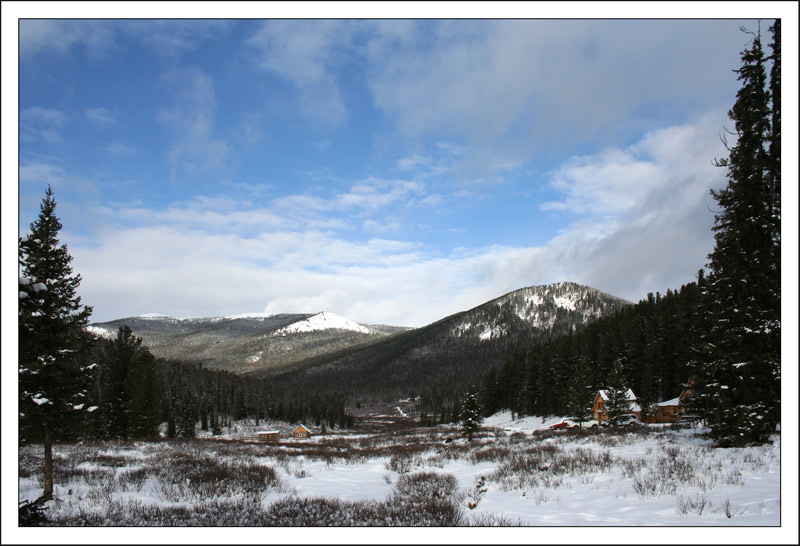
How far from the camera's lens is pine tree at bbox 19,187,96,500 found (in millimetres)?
10297

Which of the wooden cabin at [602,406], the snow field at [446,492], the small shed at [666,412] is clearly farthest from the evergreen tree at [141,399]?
the small shed at [666,412]

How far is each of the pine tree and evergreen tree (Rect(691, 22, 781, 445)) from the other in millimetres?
20144

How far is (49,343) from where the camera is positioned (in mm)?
10734

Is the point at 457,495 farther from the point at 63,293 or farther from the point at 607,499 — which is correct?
the point at 63,293

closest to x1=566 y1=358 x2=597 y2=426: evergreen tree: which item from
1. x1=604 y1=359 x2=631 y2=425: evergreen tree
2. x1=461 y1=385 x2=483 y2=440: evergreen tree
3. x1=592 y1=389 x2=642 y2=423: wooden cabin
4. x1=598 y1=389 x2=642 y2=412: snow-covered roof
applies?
x1=592 y1=389 x2=642 y2=423: wooden cabin

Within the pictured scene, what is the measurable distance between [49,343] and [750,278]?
2117cm

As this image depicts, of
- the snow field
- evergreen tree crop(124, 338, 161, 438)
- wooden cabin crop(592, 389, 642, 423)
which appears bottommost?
wooden cabin crop(592, 389, 642, 423)

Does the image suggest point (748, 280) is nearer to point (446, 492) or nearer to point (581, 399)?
point (446, 492)

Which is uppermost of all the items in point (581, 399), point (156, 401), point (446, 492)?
point (446, 492)

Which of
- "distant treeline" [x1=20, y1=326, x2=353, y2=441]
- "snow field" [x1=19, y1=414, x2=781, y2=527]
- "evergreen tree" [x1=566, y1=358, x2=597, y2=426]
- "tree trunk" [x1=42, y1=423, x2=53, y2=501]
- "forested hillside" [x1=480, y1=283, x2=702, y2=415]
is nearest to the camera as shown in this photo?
"snow field" [x1=19, y1=414, x2=781, y2=527]

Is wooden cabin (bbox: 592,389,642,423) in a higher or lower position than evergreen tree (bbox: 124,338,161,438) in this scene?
lower

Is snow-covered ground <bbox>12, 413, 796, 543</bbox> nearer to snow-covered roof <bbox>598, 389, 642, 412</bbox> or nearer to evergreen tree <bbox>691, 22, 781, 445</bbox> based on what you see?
evergreen tree <bbox>691, 22, 781, 445</bbox>

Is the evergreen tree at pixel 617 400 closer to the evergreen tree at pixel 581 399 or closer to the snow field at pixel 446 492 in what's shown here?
the evergreen tree at pixel 581 399

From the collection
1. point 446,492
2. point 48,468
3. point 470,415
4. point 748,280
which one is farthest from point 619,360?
point 48,468
